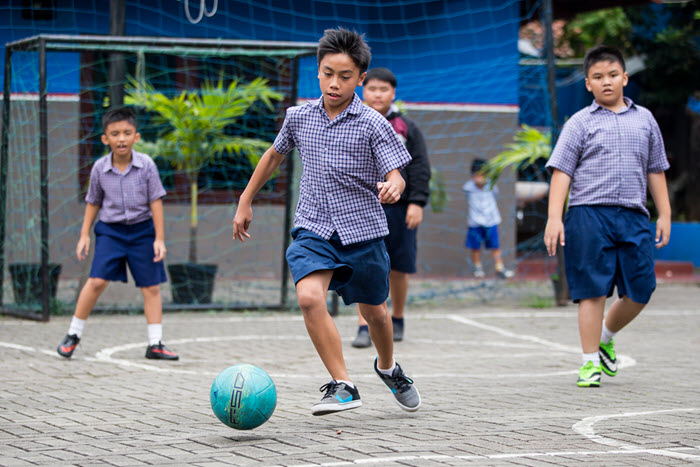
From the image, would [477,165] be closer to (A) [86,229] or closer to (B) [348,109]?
(A) [86,229]

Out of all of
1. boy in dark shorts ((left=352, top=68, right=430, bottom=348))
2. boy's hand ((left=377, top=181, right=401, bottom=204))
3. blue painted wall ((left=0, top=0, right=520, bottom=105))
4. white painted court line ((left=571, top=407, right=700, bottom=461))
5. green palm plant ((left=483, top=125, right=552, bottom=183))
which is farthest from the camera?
blue painted wall ((left=0, top=0, right=520, bottom=105))

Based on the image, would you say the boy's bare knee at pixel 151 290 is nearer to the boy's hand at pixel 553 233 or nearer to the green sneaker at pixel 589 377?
the boy's hand at pixel 553 233

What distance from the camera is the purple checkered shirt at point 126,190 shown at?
7016 mm

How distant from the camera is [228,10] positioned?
1334cm

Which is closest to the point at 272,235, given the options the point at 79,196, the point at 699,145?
the point at 79,196

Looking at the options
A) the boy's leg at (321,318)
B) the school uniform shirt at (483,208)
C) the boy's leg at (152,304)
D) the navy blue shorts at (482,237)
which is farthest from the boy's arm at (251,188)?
the navy blue shorts at (482,237)

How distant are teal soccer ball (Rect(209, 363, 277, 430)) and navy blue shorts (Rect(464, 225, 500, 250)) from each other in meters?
9.63

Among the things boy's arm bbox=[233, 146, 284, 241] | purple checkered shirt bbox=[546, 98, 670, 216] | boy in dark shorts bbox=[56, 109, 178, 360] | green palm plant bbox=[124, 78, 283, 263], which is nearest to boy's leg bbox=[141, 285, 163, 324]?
boy in dark shorts bbox=[56, 109, 178, 360]

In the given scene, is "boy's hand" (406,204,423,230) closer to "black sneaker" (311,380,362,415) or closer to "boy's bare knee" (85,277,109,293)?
"boy's bare knee" (85,277,109,293)

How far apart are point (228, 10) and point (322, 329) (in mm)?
9481

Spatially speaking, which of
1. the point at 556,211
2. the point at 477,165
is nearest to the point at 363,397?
the point at 556,211

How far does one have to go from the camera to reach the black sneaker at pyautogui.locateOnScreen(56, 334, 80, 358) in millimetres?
6887

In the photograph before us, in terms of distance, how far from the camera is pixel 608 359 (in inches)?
247

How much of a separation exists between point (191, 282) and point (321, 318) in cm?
602
